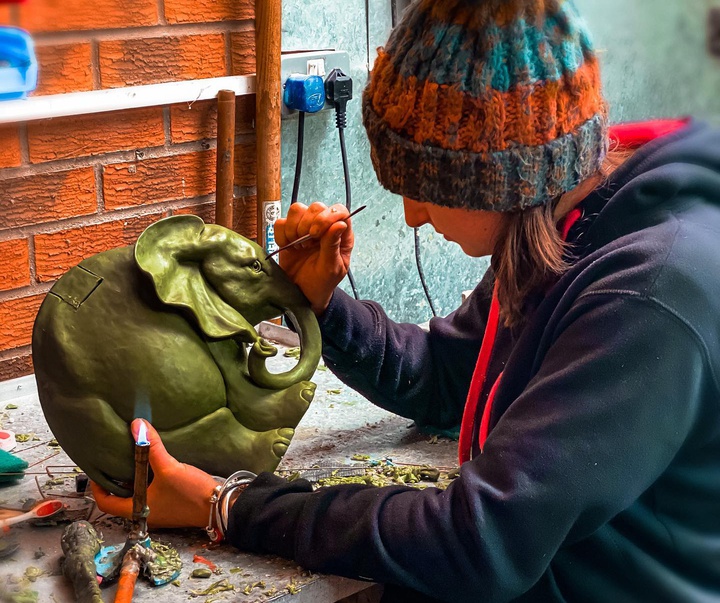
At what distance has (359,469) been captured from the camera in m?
1.21

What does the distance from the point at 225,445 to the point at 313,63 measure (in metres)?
0.99

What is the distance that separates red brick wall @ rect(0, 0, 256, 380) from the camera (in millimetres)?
1517

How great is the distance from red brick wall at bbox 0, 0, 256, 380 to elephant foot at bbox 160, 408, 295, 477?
536 mm

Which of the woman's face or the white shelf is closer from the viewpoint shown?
the woman's face

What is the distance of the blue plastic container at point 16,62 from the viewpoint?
277 millimetres

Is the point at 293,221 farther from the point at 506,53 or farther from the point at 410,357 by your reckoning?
the point at 506,53

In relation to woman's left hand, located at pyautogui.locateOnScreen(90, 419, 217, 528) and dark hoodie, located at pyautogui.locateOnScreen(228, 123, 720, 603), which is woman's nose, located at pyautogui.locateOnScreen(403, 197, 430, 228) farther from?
woman's left hand, located at pyautogui.locateOnScreen(90, 419, 217, 528)

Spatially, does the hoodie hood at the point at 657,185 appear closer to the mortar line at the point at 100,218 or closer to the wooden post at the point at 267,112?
the wooden post at the point at 267,112

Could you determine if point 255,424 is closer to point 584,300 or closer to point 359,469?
point 359,469

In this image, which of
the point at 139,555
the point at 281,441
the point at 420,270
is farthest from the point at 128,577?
the point at 420,270

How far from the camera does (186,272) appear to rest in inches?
43.3

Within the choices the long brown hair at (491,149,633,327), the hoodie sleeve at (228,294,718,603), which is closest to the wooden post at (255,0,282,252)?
the long brown hair at (491,149,633,327)

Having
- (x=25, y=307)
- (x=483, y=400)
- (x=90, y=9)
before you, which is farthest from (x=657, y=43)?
(x=25, y=307)

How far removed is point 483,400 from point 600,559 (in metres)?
0.26
